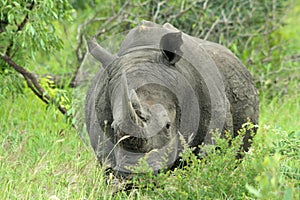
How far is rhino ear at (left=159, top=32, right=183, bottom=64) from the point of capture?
5.08 m

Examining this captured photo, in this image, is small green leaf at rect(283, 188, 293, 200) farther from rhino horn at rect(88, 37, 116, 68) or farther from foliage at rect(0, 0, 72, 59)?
foliage at rect(0, 0, 72, 59)

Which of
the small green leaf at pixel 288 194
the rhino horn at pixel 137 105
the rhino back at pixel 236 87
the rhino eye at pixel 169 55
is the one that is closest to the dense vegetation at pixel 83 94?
A: the small green leaf at pixel 288 194

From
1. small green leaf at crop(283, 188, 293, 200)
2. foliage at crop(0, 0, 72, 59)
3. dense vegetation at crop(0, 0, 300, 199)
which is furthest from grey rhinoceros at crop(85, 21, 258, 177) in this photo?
foliage at crop(0, 0, 72, 59)

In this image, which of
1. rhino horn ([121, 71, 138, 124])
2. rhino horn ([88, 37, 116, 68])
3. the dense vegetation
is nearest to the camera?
rhino horn ([121, 71, 138, 124])

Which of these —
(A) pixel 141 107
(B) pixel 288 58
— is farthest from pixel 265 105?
(A) pixel 141 107

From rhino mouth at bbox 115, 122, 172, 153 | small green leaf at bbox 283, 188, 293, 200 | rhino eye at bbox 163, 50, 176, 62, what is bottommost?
rhino mouth at bbox 115, 122, 172, 153

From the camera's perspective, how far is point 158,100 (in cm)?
484

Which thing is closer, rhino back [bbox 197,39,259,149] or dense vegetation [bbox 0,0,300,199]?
dense vegetation [bbox 0,0,300,199]

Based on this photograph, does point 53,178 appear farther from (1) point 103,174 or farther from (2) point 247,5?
(2) point 247,5

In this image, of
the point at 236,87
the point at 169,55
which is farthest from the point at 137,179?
the point at 236,87

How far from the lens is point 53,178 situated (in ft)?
18.3

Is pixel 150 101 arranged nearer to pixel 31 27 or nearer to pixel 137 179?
pixel 137 179

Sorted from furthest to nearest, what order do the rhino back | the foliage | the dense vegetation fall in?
the foliage
the rhino back
the dense vegetation

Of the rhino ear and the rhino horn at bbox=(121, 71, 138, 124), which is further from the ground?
the rhino ear
